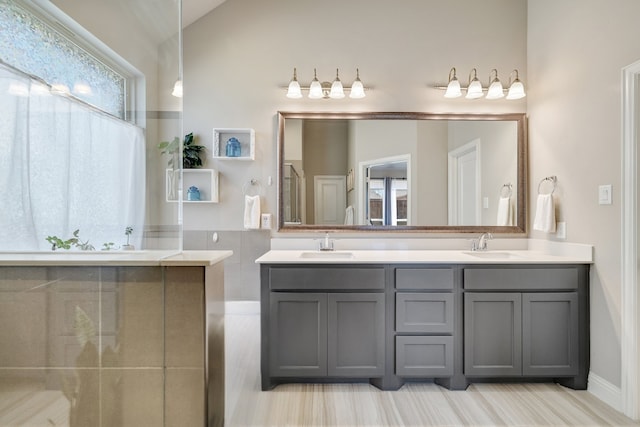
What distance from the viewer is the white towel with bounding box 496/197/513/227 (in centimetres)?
262

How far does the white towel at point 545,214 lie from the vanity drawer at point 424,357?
1.10 metres

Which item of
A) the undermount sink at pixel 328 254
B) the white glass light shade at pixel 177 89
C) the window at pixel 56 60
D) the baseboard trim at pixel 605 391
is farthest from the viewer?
the undermount sink at pixel 328 254

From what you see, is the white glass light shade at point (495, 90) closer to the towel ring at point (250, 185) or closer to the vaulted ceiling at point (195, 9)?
the towel ring at point (250, 185)

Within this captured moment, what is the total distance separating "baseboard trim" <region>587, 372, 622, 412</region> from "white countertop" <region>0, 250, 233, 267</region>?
7.69ft

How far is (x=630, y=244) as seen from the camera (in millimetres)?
1773

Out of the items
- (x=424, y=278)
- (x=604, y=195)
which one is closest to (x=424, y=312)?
(x=424, y=278)

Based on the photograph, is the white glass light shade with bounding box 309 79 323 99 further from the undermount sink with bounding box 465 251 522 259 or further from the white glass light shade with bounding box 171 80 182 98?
the undermount sink with bounding box 465 251 522 259

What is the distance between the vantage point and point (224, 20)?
266 cm

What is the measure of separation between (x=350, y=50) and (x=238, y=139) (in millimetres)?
1172

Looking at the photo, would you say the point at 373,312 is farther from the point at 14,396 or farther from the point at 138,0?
the point at 138,0

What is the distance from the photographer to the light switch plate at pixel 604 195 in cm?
189

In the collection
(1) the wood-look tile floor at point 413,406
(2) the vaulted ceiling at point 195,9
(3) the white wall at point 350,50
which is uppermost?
(2) the vaulted ceiling at point 195,9

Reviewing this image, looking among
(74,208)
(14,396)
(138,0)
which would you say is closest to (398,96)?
(138,0)

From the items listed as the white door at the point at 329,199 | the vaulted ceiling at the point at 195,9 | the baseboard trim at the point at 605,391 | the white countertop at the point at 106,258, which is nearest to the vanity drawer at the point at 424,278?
the white door at the point at 329,199
